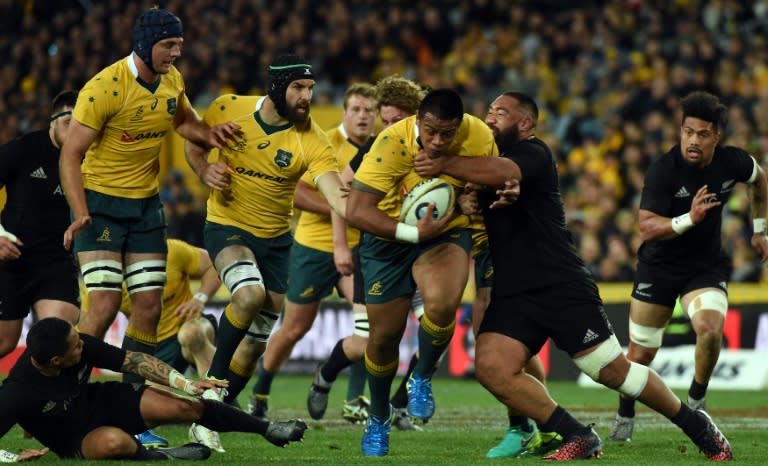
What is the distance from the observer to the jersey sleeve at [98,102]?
369 inches

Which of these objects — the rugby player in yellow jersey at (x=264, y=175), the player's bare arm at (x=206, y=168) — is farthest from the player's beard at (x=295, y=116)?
the player's bare arm at (x=206, y=168)

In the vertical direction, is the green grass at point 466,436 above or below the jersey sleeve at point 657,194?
below

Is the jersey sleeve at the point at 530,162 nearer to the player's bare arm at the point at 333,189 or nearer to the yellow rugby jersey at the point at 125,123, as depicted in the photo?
the player's bare arm at the point at 333,189

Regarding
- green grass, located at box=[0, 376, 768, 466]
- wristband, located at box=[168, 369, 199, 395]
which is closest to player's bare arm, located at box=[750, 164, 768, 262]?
green grass, located at box=[0, 376, 768, 466]

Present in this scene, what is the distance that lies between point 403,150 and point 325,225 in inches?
153

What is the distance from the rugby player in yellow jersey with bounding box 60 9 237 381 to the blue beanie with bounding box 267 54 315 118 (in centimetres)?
68

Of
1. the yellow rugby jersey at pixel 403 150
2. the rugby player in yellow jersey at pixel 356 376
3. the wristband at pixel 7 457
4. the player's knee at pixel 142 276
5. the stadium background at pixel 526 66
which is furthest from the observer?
the stadium background at pixel 526 66

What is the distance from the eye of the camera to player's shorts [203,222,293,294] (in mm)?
10203

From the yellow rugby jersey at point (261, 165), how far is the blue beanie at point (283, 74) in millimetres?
232

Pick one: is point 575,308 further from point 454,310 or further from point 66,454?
point 66,454

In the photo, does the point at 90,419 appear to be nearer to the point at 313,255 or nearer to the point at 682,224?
the point at 313,255

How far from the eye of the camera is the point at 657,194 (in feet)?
34.5

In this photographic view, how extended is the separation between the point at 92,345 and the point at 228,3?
19.1 metres

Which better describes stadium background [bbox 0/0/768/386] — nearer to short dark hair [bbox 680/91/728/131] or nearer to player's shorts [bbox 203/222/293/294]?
short dark hair [bbox 680/91/728/131]
